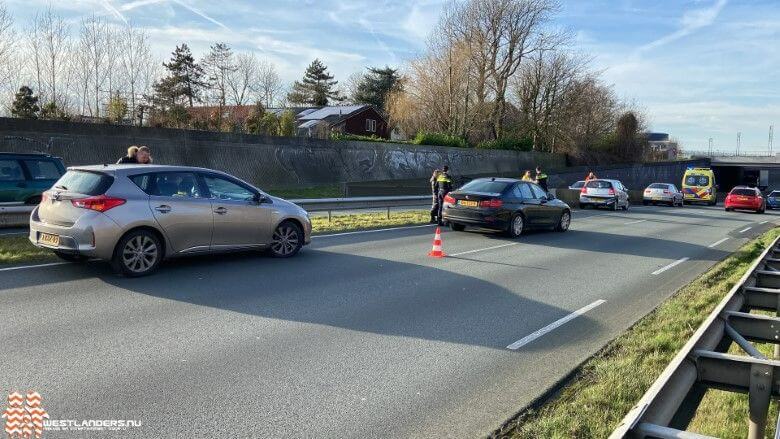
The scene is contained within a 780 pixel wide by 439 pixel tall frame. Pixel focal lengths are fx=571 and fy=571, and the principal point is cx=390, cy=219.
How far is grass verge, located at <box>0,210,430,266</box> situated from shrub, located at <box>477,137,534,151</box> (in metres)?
27.8

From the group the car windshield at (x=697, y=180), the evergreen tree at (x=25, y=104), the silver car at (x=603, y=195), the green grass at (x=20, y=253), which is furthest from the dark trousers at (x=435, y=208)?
the car windshield at (x=697, y=180)

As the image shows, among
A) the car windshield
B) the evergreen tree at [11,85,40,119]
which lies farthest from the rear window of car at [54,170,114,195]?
the car windshield

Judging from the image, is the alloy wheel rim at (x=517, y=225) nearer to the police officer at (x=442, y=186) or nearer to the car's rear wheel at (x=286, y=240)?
the police officer at (x=442, y=186)

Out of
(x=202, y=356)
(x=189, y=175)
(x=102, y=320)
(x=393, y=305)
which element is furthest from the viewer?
(x=189, y=175)

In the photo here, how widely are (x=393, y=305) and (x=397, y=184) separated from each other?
26.8 metres

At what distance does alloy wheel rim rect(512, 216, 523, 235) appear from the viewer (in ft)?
47.5

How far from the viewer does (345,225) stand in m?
→ 15.7

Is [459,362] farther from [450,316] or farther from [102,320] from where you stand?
[102,320]

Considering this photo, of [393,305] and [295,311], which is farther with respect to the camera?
[393,305]

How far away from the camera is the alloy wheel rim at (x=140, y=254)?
7.97 m

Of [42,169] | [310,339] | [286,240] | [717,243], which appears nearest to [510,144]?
[717,243]

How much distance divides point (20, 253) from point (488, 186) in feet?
34.0

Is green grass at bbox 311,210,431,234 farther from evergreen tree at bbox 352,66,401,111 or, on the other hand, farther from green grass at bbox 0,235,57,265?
evergreen tree at bbox 352,66,401,111

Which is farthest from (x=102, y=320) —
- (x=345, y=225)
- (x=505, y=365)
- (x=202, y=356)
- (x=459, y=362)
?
(x=345, y=225)
